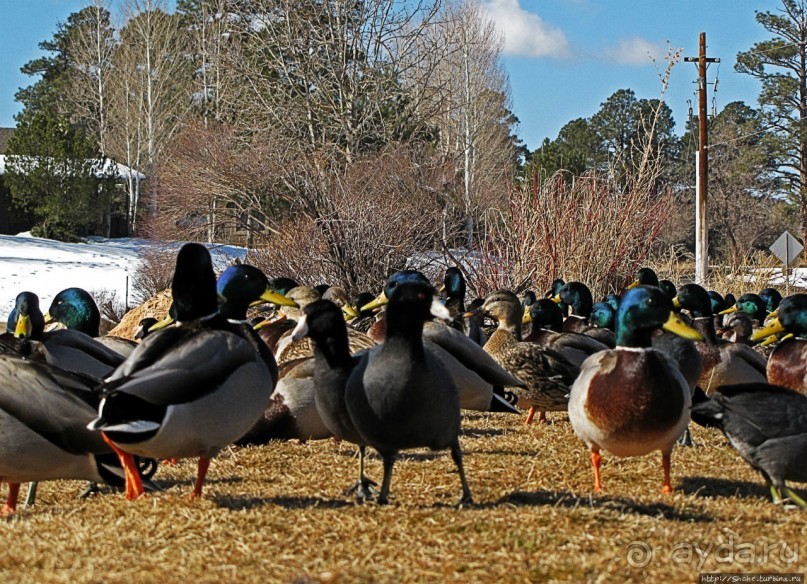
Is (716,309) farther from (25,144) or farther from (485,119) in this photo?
(485,119)

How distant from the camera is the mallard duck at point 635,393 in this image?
4.97 metres

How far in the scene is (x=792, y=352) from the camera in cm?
754

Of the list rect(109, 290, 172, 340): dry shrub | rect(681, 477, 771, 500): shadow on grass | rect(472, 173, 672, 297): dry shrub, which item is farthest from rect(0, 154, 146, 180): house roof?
rect(681, 477, 771, 500): shadow on grass

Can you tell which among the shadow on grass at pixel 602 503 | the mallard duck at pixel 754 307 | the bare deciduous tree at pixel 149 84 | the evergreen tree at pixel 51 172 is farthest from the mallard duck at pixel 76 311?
the bare deciduous tree at pixel 149 84

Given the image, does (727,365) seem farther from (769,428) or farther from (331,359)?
(331,359)

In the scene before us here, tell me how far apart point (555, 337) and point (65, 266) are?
978 inches

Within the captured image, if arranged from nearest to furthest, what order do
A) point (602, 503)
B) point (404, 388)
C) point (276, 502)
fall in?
point (404, 388) < point (602, 503) < point (276, 502)

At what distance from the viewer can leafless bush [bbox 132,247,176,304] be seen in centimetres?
2256

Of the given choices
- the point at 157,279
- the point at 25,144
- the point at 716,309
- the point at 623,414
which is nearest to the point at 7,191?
the point at 25,144

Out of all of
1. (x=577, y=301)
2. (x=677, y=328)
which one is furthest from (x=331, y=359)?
(x=577, y=301)

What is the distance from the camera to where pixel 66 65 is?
59.2 meters

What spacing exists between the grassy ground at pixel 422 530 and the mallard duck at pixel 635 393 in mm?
274

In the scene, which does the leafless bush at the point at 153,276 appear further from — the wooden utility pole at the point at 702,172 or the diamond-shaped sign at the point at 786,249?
the diamond-shaped sign at the point at 786,249

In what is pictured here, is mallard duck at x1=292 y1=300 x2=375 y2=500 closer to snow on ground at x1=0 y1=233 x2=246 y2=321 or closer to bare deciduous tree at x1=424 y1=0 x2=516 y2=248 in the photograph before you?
snow on ground at x1=0 y1=233 x2=246 y2=321
